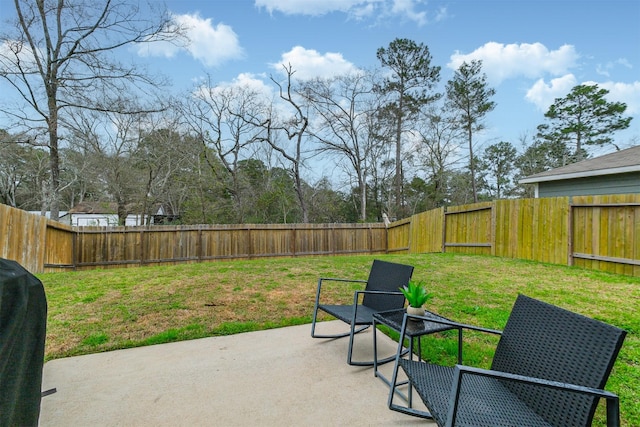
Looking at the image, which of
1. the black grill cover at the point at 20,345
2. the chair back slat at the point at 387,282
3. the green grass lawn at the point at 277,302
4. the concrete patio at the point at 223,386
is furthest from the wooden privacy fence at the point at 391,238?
the black grill cover at the point at 20,345

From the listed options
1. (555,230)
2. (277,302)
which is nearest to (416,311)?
(277,302)

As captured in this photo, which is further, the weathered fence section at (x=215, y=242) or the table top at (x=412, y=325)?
the weathered fence section at (x=215, y=242)

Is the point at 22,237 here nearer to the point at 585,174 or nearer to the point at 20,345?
the point at 20,345

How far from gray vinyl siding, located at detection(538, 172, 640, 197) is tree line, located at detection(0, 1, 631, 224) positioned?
7.54 m

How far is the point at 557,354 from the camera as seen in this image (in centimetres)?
141

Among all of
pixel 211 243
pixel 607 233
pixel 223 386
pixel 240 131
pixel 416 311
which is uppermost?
pixel 240 131

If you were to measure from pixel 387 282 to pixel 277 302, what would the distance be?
1835mm

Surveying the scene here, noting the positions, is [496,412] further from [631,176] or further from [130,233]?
[130,233]

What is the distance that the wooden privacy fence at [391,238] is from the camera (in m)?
5.29

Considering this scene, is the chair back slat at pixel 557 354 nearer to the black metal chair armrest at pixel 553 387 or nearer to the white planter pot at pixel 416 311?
the black metal chair armrest at pixel 553 387

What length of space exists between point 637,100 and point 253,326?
20.0 m

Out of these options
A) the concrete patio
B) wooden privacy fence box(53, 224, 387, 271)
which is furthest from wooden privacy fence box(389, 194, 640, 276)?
the concrete patio

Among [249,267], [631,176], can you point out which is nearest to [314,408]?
[249,267]

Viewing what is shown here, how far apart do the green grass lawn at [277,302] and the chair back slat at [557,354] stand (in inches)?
28.9
